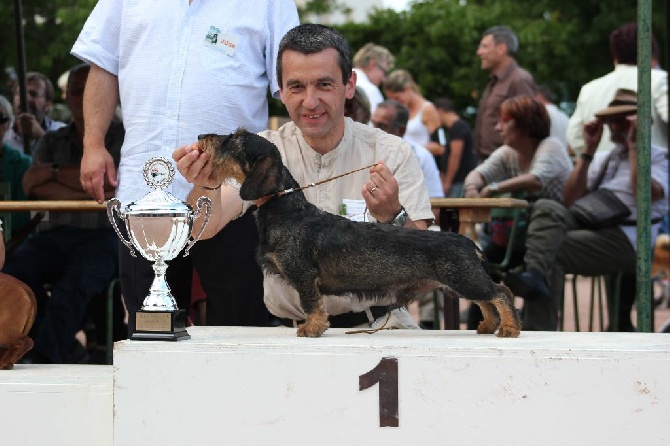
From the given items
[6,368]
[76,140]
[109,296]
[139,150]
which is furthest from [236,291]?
[76,140]

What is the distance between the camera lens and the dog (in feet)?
9.40

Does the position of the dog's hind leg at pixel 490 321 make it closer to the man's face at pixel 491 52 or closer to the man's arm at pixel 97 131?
the man's arm at pixel 97 131

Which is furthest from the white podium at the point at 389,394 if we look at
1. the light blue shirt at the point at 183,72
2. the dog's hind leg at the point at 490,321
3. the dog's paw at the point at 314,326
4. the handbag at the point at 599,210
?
the handbag at the point at 599,210

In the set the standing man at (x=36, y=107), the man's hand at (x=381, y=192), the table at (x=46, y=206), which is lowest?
the man's hand at (x=381, y=192)

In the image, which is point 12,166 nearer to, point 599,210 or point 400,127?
point 400,127

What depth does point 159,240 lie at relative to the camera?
288cm

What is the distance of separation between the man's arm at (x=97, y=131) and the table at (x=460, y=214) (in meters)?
1.31

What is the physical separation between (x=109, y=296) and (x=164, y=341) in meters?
2.92

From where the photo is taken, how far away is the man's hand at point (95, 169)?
12.6 ft

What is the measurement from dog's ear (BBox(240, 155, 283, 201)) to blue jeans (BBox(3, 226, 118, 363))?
2528mm

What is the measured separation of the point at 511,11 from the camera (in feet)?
78.2

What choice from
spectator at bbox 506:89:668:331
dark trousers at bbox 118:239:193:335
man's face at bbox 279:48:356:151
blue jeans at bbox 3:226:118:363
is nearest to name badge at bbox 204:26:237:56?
man's face at bbox 279:48:356:151

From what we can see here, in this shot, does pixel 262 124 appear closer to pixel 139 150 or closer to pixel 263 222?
pixel 139 150

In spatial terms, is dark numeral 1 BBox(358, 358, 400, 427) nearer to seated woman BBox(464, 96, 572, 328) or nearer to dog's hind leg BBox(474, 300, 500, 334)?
dog's hind leg BBox(474, 300, 500, 334)
